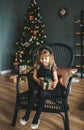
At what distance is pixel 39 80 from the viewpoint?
231 cm

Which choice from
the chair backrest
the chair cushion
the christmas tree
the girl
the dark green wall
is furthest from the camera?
the dark green wall

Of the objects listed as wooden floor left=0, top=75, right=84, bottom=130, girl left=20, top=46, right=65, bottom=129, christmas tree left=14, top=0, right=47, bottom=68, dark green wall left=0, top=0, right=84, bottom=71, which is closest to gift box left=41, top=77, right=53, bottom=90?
girl left=20, top=46, right=65, bottom=129

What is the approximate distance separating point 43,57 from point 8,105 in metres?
1.17

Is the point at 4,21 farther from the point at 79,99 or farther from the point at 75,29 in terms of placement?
the point at 79,99

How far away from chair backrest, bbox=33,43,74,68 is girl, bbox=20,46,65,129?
32cm

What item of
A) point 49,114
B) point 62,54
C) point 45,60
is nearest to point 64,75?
point 45,60

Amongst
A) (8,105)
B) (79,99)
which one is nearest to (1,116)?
(8,105)

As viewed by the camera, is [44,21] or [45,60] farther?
[44,21]

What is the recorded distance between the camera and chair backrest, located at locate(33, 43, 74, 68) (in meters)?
2.66

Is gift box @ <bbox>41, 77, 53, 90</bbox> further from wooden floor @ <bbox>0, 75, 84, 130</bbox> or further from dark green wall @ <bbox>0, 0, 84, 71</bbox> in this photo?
dark green wall @ <bbox>0, 0, 84, 71</bbox>

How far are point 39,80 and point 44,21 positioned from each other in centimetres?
415

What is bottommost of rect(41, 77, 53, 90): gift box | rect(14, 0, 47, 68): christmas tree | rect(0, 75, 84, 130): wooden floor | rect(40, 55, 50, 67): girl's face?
rect(0, 75, 84, 130): wooden floor

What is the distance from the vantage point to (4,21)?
19.1ft

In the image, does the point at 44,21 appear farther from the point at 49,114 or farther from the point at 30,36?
the point at 49,114
